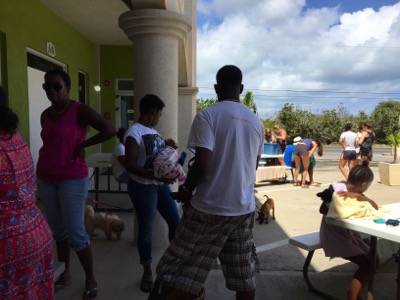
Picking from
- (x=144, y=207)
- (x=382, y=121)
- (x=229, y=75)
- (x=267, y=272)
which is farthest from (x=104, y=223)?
(x=382, y=121)

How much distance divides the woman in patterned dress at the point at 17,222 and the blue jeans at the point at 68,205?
45.6 inches

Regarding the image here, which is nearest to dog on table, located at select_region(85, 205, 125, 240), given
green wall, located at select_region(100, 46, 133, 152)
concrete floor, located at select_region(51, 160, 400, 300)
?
concrete floor, located at select_region(51, 160, 400, 300)

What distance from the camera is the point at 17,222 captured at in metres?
1.71

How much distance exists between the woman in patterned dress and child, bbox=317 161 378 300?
7.63ft

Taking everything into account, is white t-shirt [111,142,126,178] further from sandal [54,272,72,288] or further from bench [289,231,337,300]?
bench [289,231,337,300]

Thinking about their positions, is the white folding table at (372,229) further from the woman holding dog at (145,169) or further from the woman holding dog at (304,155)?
the woman holding dog at (304,155)

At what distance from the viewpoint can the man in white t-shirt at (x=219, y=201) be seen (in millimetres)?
2303

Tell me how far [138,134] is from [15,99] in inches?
153

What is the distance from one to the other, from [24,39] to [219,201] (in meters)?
5.55

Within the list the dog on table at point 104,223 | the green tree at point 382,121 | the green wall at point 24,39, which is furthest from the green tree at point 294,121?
the dog on table at point 104,223

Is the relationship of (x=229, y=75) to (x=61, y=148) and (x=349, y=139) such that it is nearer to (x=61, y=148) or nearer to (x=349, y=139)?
(x=61, y=148)

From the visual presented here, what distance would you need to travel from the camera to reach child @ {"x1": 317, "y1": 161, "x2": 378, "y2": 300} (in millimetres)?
3137

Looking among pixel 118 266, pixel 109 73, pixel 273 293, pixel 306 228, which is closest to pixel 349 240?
pixel 273 293

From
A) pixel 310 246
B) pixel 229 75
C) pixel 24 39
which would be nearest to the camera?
pixel 229 75
